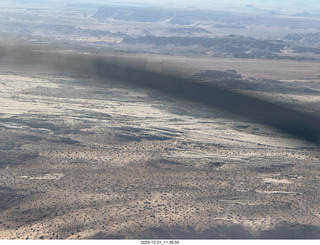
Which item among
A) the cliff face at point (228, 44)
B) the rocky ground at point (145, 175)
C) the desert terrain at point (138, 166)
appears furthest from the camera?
the cliff face at point (228, 44)

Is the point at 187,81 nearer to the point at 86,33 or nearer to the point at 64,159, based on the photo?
the point at 64,159

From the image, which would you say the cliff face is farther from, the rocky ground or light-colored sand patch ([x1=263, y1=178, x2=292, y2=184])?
light-colored sand patch ([x1=263, y1=178, x2=292, y2=184])

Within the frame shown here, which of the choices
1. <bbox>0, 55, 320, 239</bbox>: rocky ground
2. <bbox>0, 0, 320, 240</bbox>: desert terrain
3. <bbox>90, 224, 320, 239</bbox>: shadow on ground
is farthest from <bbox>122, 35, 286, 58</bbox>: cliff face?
<bbox>90, 224, 320, 239</bbox>: shadow on ground

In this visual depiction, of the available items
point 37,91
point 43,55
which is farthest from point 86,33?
point 43,55

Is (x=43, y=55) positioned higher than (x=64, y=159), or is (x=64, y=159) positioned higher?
(x=43, y=55)

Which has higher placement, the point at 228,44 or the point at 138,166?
the point at 228,44

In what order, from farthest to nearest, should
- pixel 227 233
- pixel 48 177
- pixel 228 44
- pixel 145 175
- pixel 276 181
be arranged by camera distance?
pixel 228 44, pixel 276 181, pixel 145 175, pixel 48 177, pixel 227 233

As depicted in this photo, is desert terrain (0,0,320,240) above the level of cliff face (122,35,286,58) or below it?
below

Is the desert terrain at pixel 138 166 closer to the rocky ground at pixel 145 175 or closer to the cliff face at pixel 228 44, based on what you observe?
the rocky ground at pixel 145 175

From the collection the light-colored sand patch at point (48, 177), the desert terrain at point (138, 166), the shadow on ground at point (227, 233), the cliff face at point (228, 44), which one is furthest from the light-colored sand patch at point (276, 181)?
the cliff face at point (228, 44)

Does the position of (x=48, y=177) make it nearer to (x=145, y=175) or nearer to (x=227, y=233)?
(x=145, y=175)

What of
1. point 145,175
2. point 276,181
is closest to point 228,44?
point 276,181
